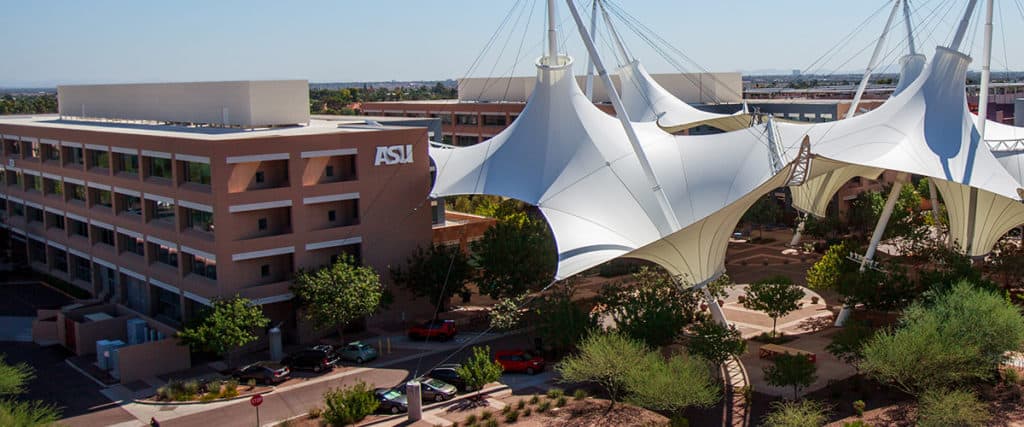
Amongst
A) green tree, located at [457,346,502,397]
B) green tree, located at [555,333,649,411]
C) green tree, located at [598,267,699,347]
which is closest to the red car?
green tree, located at [457,346,502,397]

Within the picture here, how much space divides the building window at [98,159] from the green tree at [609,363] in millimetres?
32569

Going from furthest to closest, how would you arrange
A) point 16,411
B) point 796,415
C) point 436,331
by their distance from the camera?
point 436,331 < point 16,411 < point 796,415

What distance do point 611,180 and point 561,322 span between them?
24.8 ft

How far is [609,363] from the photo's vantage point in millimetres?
33719

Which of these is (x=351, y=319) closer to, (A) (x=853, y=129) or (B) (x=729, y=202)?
(B) (x=729, y=202)

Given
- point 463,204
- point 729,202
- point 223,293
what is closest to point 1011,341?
point 729,202

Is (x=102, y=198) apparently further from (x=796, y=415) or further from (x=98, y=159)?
(x=796, y=415)

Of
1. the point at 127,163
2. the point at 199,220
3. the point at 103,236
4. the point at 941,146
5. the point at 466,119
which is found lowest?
the point at 103,236

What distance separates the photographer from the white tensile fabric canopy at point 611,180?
1567 inches

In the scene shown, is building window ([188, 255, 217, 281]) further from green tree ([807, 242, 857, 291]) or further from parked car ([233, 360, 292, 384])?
green tree ([807, 242, 857, 291])

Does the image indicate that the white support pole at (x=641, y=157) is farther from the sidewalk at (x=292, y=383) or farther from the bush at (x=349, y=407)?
the bush at (x=349, y=407)

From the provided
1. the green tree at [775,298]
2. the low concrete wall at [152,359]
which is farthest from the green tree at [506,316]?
the low concrete wall at [152,359]

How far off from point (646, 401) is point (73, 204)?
40605mm

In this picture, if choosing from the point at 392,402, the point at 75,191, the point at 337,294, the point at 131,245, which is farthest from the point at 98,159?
the point at 392,402
